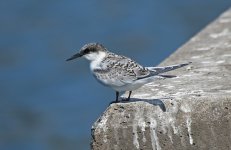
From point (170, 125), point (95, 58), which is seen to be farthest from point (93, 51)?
point (170, 125)

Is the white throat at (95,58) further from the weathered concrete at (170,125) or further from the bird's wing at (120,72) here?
the weathered concrete at (170,125)

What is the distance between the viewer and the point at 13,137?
15.2 meters

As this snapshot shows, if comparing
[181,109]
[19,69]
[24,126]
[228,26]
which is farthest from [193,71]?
[19,69]

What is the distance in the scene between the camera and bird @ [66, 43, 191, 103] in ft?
21.2

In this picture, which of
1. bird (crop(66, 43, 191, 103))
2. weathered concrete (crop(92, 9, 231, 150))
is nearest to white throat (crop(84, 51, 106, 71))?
bird (crop(66, 43, 191, 103))

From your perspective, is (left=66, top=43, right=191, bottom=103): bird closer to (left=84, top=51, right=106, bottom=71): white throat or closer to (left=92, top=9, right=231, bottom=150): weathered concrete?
(left=84, top=51, right=106, bottom=71): white throat

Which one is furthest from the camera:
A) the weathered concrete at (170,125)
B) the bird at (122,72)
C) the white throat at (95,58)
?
the white throat at (95,58)

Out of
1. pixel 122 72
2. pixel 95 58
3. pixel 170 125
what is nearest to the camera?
pixel 170 125

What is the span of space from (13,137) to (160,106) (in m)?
9.32

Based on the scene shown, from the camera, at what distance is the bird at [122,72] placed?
6.46m

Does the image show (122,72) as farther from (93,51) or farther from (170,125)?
(170,125)

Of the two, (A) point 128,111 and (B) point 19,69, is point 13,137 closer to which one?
(B) point 19,69

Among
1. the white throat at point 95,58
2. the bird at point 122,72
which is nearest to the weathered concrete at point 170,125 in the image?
the bird at point 122,72

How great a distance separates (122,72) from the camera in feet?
21.6
